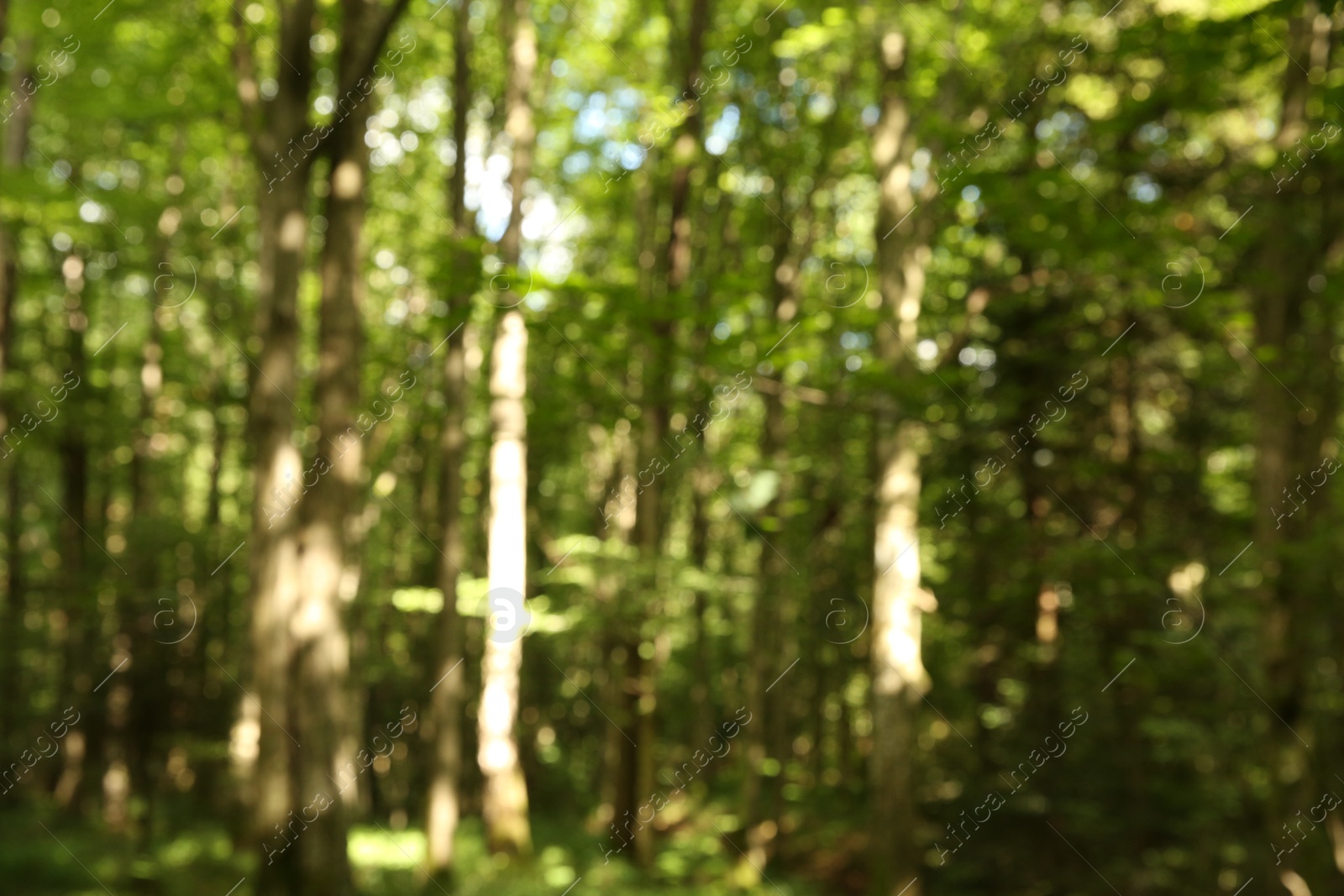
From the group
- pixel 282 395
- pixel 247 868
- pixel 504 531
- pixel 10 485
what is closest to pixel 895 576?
pixel 504 531

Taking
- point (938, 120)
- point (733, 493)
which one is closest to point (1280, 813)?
point (733, 493)

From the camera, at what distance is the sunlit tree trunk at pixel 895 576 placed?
7703 mm

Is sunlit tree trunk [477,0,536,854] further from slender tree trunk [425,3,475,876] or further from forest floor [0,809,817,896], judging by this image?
forest floor [0,809,817,896]

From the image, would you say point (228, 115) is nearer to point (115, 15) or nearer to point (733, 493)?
point (115, 15)

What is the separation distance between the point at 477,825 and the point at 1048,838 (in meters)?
9.31

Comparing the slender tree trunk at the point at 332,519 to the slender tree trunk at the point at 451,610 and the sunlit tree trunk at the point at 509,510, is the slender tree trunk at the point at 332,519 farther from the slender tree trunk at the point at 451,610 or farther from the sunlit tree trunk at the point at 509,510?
the slender tree trunk at the point at 451,610

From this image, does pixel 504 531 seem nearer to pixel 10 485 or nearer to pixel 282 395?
pixel 282 395

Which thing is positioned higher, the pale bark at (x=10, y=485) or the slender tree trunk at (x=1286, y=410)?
Answer: the pale bark at (x=10, y=485)

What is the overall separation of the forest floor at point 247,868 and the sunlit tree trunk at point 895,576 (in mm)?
3376

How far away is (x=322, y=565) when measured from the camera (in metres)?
5.70

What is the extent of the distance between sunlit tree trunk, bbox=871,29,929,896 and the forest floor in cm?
338

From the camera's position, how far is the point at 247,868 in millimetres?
9078

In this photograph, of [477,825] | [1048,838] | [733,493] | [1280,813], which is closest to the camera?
[1280,813]

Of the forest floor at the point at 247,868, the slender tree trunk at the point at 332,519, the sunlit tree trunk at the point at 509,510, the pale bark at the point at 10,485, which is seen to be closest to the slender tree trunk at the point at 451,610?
the sunlit tree trunk at the point at 509,510
